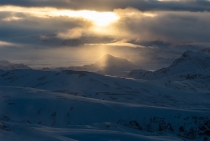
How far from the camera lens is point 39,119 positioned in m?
129

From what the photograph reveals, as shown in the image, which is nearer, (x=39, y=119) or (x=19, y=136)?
(x=19, y=136)

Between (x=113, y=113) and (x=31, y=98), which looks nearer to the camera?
(x=113, y=113)

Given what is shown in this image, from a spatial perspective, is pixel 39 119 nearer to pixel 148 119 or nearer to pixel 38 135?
pixel 148 119

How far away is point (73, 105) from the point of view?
136250mm

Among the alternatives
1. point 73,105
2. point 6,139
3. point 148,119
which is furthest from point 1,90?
point 6,139

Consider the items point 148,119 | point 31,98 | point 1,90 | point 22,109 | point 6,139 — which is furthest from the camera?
point 1,90

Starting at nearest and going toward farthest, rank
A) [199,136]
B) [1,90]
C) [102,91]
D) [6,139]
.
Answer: [6,139] → [199,136] → [1,90] → [102,91]

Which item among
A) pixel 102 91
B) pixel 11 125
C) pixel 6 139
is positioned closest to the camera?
pixel 6 139

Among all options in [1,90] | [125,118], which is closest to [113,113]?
[125,118]

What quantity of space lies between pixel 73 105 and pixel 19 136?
80.7m

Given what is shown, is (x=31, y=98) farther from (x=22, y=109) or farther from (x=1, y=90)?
(x=1, y=90)

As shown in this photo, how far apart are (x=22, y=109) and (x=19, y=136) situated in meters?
81.4

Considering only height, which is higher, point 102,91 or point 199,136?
point 102,91

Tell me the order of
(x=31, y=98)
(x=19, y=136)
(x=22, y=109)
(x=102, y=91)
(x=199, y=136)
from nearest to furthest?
(x=19, y=136) < (x=199, y=136) < (x=22, y=109) < (x=31, y=98) < (x=102, y=91)
